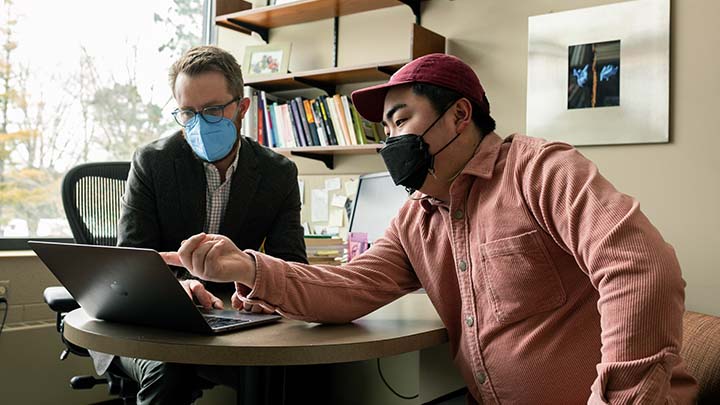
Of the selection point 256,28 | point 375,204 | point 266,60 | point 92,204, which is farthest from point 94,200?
point 256,28

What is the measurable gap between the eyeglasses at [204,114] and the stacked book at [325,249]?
86 centimetres

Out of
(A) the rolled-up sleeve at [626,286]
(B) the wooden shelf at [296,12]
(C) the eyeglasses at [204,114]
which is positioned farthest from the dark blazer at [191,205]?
(B) the wooden shelf at [296,12]

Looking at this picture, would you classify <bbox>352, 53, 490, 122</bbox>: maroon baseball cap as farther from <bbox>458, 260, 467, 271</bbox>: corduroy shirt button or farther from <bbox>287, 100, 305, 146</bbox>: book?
<bbox>287, 100, 305, 146</bbox>: book

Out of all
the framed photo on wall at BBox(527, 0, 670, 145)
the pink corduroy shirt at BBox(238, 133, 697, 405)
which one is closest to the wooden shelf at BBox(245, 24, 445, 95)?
the framed photo on wall at BBox(527, 0, 670, 145)

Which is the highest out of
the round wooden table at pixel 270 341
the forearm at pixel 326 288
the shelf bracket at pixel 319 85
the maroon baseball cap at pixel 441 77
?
the shelf bracket at pixel 319 85

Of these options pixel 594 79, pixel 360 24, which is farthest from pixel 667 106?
pixel 360 24

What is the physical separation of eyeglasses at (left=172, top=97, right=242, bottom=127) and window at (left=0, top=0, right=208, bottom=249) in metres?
1.43

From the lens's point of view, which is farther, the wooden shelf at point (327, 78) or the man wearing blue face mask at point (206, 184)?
the wooden shelf at point (327, 78)

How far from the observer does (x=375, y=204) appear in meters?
2.70

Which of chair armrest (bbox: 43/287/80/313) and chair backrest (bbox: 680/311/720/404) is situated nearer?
chair backrest (bbox: 680/311/720/404)

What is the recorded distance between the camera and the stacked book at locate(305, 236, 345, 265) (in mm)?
2639

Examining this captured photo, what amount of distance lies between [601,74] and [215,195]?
1633mm

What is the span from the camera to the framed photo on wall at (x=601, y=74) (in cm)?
256

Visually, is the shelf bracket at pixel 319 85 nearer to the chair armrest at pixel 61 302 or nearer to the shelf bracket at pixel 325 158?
the shelf bracket at pixel 325 158
